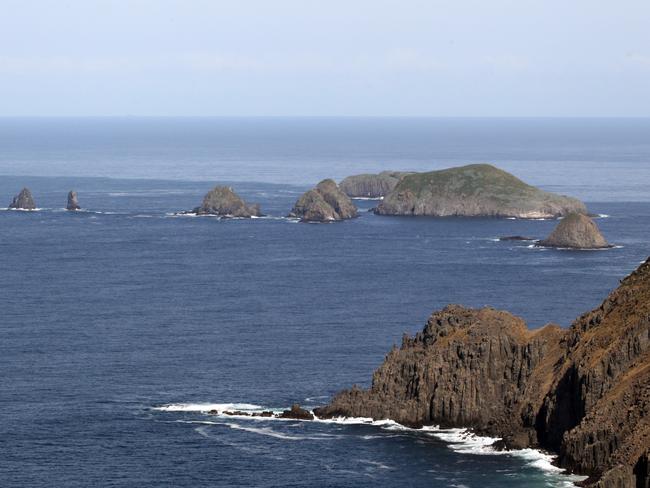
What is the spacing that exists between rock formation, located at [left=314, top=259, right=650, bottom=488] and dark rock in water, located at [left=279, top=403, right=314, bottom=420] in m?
1.25

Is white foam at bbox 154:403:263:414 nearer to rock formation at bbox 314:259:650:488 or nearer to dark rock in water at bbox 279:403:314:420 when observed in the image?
dark rock in water at bbox 279:403:314:420

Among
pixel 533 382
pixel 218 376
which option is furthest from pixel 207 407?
pixel 533 382

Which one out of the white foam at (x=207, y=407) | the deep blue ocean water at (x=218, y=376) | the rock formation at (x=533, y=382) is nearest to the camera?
the rock formation at (x=533, y=382)

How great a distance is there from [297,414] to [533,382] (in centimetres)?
2030

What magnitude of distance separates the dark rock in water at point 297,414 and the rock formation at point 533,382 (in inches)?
49.1

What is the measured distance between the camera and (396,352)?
121000 mm

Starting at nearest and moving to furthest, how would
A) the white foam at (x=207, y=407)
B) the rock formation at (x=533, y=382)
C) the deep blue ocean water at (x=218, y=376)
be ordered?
the rock formation at (x=533, y=382) < the deep blue ocean water at (x=218, y=376) < the white foam at (x=207, y=407)

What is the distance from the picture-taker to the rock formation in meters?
101

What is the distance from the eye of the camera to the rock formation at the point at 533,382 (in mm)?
100750

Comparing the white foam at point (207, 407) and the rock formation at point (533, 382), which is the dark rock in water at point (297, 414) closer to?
the rock formation at point (533, 382)

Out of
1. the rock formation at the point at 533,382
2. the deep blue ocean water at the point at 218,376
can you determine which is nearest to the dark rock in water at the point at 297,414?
the rock formation at the point at 533,382

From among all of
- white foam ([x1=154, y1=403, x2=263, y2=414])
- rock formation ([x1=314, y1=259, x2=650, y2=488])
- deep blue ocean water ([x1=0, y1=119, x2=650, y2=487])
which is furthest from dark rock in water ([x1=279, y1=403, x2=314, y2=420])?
white foam ([x1=154, y1=403, x2=263, y2=414])

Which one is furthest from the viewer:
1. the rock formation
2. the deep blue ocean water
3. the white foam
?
the white foam

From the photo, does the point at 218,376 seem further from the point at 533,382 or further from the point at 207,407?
the point at 533,382
